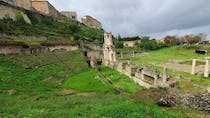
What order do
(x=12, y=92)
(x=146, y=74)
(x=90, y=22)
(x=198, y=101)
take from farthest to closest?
(x=90, y=22) < (x=146, y=74) < (x=12, y=92) < (x=198, y=101)

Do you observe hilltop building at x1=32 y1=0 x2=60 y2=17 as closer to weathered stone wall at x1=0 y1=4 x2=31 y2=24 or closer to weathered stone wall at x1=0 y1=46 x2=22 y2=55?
Result: weathered stone wall at x1=0 y1=4 x2=31 y2=24

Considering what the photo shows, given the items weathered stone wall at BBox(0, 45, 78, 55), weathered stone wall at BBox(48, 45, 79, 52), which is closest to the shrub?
weathered stone wall at BBox(48, 45, 79, 52)

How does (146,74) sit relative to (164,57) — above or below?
below

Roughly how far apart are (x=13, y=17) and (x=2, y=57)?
29.1 m

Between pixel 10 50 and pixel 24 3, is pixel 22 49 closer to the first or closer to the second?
pixel 10 50

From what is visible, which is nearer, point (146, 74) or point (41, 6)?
point (146, 74)

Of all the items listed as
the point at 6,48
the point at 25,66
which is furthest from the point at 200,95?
the point at 6,48

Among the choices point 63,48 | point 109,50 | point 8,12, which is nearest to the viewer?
point 109,50

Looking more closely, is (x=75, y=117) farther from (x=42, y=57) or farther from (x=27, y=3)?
(x=27, y=3)

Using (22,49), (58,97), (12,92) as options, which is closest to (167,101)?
(58,97)

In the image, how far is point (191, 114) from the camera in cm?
991

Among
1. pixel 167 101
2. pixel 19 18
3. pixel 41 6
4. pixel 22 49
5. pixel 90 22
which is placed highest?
pixel 41 6

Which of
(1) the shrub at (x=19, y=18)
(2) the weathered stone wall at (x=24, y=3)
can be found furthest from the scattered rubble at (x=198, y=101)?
(2) the weathered stone wall at (x=24, y=3)

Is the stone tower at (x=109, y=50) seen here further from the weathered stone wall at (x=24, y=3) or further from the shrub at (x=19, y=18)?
the weathered stone wall at (x=24, y=3)
